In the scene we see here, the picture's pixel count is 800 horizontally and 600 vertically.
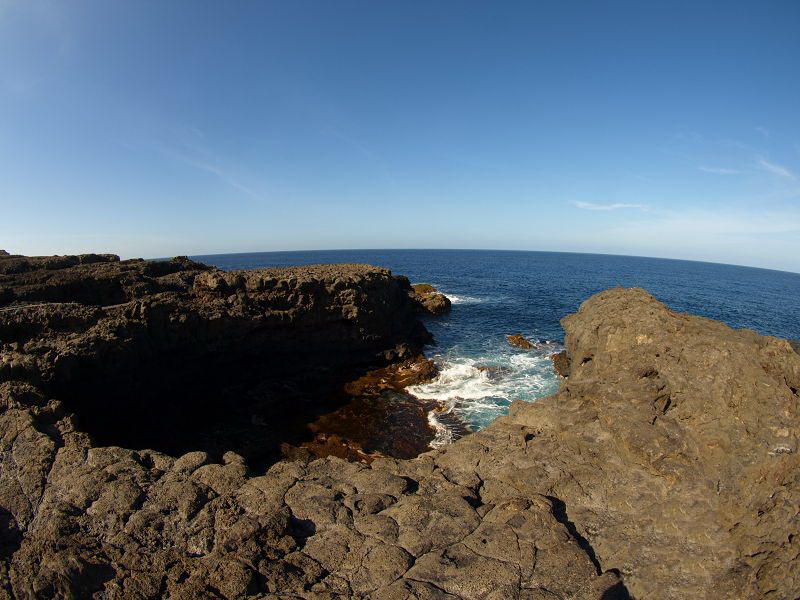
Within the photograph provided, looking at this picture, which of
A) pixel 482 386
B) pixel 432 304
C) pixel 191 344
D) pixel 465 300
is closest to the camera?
pixel 191 344

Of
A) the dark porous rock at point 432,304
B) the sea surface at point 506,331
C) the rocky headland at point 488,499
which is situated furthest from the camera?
the dark porous rock at point 432,304

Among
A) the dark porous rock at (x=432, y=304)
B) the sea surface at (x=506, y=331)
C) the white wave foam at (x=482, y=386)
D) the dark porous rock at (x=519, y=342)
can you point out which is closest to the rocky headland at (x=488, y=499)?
the white wave foam at (x=482, y=386)

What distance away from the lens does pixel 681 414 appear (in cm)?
1135

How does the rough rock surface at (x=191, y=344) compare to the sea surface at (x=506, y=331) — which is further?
the sea surface at (x=506, y=331)

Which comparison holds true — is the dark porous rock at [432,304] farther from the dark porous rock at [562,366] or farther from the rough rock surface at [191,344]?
the dark porous rock at [562,366]

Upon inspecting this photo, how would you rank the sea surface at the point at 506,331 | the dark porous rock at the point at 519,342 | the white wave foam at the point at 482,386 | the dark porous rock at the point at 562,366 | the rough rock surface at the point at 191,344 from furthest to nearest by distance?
the dark porous rock at the point at 519,342, the dark porous rock at the point at 562,366, the sea surface at the point at 506,331, the white wave foam at the point at 482,386, the rough rock surface at the point at 191,344

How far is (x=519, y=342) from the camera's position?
40375mm

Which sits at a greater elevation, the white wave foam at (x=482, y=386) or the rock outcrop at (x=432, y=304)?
the rock outcrop at (x=432, y=304)

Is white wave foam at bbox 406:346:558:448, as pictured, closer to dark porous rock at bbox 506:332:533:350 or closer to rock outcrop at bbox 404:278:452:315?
dark porous rock at bbox 506:332:533:350

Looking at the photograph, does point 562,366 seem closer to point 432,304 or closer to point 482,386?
point 482,386

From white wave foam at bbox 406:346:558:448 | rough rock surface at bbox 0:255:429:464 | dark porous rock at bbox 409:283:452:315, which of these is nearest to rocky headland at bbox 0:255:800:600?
rough rock surface at bbox 0:255:429:464

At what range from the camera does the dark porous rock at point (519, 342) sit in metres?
39.7

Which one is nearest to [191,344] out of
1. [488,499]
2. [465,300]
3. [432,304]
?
[488,499]

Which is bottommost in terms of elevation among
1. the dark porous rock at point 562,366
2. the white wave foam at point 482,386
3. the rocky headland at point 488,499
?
the white wave foam at point 482,386
